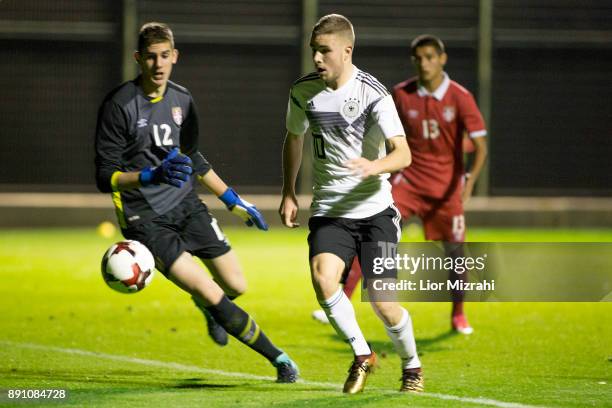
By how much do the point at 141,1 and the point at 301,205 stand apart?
12.7 ft

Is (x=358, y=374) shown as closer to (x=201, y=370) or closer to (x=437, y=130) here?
(x=201, y=370)

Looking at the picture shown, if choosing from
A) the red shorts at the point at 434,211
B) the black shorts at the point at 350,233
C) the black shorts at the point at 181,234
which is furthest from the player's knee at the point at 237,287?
the red shorts at the point at 434,211

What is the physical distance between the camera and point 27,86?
1789cm

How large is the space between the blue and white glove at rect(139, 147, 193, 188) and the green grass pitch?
114cm

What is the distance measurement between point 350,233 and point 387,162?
55 centimetres

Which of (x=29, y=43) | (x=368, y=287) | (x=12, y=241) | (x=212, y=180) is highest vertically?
(x=29, y=43)

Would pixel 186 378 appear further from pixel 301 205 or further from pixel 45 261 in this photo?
pixel 301 205

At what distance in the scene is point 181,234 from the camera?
6.97 m

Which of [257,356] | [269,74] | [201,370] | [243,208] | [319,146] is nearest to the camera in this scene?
[319,146]

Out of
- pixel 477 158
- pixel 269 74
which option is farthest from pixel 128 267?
pixel 269 74

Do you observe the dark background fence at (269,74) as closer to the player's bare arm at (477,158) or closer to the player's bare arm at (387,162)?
the player's bare arm at (477,158)

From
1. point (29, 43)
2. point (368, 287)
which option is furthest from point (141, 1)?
point (368, 287)

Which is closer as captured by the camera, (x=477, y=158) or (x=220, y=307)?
(x=220, y=307)

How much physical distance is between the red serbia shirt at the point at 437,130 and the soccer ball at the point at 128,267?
321 cm
